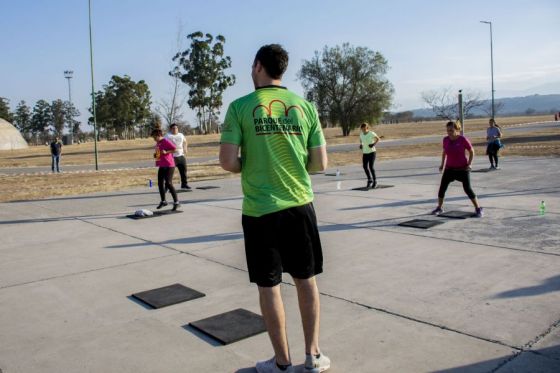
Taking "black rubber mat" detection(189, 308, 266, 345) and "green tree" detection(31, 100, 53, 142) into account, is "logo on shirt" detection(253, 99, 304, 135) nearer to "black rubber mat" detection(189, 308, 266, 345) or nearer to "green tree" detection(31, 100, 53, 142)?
"black rubber mat" detection(189, 308, 266, 345)

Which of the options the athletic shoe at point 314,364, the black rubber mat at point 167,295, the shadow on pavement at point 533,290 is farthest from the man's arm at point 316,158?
the shadow on pavement at point 533,290

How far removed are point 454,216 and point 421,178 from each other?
607 centimetres

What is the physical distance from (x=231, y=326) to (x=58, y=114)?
98.0 meters

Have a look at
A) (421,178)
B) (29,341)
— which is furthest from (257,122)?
(421,178)

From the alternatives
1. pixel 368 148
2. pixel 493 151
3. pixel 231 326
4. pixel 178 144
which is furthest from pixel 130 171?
pixel 231 326

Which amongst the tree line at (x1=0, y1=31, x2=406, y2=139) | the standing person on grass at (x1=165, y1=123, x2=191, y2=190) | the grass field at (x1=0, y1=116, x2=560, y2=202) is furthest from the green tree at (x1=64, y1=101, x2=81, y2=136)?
the standing person on grass at (x1=165, y1=123, x2=191, y2=190)

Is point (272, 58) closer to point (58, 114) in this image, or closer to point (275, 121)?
point (275, 121)

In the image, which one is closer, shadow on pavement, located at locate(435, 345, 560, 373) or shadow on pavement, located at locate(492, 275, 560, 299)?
shadow on pavement, located at locate(435, 345, 560, 373)

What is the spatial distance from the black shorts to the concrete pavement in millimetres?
781

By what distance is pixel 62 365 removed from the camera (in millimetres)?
Answer: 3410

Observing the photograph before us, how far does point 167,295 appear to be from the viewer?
15.6 ft

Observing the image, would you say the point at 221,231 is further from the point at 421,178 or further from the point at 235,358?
the point at 421,178

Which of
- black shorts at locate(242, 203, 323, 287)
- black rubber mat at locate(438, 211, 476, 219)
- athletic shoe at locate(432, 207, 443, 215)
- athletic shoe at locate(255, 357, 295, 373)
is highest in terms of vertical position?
black shorts at locate(242, 203, 323, 287)

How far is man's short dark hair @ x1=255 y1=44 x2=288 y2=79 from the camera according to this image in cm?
288
